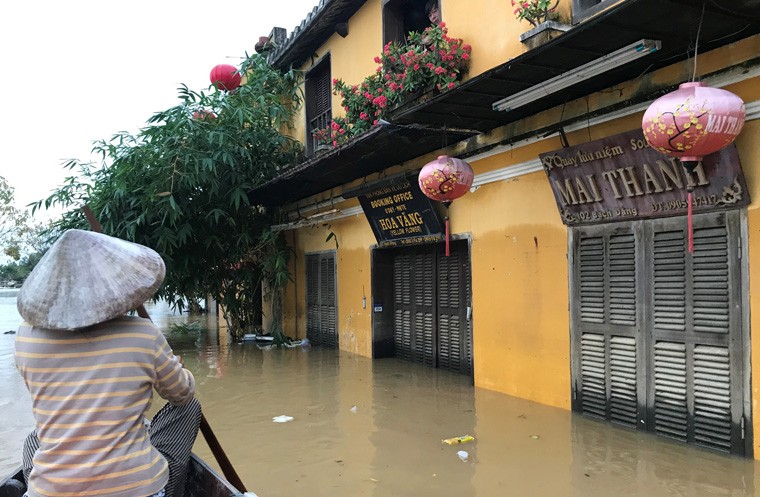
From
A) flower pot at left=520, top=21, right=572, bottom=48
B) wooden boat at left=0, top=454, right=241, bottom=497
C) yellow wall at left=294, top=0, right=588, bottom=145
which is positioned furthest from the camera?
yellow wall at left=294, top=0, right=588, bottom=145

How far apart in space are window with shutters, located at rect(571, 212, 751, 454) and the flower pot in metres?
1.98

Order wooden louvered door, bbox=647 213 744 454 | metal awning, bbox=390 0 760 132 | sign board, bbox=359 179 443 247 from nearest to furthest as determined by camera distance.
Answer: metal awning, bbox=390 0 760 132
wooden louvered door, bbox=647 213 744 454
sign board, bbox=359 179 443 247

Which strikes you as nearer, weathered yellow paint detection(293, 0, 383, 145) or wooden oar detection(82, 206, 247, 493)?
wooden oar detection(82, 206, 247, 493)

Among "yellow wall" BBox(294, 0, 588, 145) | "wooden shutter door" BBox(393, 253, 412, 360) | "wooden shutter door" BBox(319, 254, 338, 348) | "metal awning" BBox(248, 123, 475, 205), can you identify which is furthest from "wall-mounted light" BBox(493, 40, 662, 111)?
"wooden shutter door" BBox(319, 254, 338, 348)

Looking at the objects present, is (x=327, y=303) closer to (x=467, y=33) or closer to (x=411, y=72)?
(x=411, y=72)

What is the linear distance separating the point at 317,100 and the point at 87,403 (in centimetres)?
1061

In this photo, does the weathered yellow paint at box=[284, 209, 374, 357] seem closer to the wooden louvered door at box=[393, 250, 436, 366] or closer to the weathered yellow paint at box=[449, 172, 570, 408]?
the wooden louvered door at box=[393, 250, 436, 366]

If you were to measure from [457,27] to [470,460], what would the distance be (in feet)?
17.1

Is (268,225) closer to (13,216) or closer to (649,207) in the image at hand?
(649,207)

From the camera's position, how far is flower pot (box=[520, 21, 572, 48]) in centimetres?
561

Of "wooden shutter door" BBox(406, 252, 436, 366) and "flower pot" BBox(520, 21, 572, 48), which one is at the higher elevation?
"flower pot" BBox(520, 21, 572, 48)

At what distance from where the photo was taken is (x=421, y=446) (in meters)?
5.32

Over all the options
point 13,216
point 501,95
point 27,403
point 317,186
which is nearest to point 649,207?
point 501,95

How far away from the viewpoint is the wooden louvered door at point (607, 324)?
5406mm
